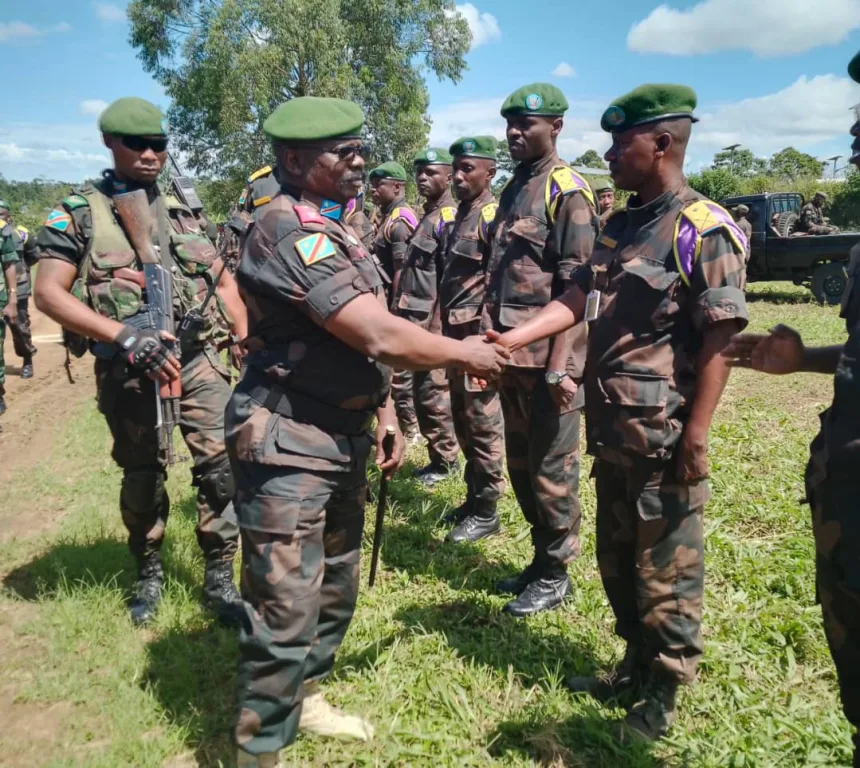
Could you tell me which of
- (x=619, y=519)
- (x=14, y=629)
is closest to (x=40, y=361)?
(x=14, y=629)

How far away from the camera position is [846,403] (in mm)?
1789

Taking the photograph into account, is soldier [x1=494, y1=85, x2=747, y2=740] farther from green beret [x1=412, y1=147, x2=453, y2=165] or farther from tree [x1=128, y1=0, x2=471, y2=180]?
tree [x1=128, y1=0, x2=471, y2=180]

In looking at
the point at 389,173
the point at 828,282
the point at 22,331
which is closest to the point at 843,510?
the point at 389,173

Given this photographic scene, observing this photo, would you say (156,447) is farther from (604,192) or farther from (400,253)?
(604,192)

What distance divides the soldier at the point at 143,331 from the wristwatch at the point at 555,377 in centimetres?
154

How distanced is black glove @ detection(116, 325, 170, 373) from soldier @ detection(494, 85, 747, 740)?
5.99 ft

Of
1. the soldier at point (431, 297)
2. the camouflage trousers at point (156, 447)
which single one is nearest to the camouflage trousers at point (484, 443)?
the soldier at point (431, 297)

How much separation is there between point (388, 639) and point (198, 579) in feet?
4.08

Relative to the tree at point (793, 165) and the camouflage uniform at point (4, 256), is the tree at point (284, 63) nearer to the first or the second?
the camouflage uniform at point (4, 256)

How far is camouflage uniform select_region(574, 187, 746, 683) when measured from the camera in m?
2.35

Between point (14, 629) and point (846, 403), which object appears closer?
point (846, 403)

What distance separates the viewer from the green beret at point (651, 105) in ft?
7.72

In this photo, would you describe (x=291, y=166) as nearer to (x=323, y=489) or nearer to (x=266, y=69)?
(x=323, y=489)

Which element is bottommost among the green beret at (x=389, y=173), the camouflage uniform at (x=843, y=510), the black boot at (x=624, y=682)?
the black boot at (x=624, y=682)
